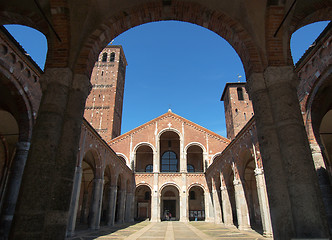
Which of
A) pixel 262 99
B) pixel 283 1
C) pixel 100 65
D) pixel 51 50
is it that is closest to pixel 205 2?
pixel 283 1

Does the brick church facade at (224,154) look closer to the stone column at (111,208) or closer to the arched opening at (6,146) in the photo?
the arched opening at (6,146)

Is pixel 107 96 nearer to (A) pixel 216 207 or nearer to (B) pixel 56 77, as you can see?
(A) pixel 216 207

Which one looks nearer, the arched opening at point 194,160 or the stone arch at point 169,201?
the stone arch at point 169,201

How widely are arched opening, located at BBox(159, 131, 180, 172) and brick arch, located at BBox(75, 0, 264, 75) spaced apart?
2069 centimetres

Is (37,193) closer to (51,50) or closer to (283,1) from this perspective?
(51,50)

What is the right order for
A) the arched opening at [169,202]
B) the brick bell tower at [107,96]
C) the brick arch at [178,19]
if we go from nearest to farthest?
the brick arch at [178,19], the arched opening at [169,202], the brick bell tower at [107,96]

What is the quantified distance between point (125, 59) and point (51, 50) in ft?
115

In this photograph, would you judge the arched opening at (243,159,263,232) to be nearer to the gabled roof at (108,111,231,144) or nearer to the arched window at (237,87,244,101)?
the gabled roof at (108,111,231,144)

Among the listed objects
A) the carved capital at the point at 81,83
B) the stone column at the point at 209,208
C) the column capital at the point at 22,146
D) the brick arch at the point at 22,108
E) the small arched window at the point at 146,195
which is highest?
the brick arch at the point at 22,108

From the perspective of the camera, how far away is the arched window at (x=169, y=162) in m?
25.8

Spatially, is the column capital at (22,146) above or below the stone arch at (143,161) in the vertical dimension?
A: below

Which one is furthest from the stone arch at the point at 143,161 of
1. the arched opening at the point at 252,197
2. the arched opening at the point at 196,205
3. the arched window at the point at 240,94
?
the arched window at the point at 240,94

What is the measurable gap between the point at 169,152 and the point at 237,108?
38.7 feet

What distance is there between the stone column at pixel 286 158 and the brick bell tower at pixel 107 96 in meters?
25.4
